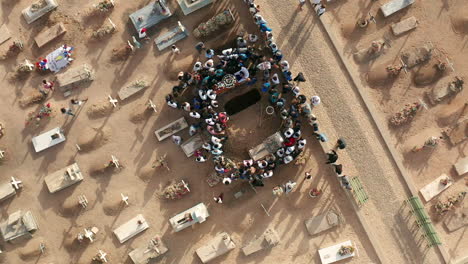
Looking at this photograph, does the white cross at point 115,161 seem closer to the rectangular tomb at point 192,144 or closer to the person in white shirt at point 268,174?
the rectangular tomb at point 192,144

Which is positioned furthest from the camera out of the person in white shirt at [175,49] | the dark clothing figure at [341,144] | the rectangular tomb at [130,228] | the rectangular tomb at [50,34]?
the rectangular tomb at [50,34]

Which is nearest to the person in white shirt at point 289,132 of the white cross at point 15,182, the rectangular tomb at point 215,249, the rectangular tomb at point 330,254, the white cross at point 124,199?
the rectangular tomb at point 215,249

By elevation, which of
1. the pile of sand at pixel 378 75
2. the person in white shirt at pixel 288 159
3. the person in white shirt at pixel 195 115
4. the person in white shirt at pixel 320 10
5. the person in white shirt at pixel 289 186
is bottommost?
the person in white shirt at pixel 289 186

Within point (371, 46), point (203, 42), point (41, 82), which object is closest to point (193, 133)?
point (203, 42)

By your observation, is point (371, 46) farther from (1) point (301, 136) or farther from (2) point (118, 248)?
(2) point (118, 248)

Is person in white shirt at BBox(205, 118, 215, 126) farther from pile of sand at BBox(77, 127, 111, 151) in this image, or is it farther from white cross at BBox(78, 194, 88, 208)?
white cross at BBox(78, 194, 88, 208)

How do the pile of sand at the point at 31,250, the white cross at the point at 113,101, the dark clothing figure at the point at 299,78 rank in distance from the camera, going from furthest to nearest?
1. the pile of sand at the point at 31,250
2. the white cross at the point at 113,101
3. the dark clothing figure at the point at 299,78

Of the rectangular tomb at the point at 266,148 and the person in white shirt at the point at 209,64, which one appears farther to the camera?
the rectangular tomb at the point at 266,148

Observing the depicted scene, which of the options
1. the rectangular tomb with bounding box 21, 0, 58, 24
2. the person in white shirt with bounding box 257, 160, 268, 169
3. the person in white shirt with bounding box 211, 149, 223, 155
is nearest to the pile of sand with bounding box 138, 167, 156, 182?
the person in white shirt with bounding box 211, 149, 223, 155
